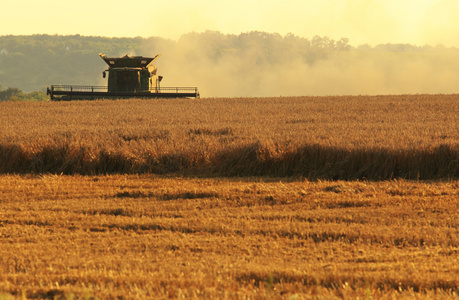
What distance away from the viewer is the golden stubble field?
4.87m

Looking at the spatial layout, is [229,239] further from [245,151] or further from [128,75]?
[128,75]

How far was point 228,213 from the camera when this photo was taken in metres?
7.78

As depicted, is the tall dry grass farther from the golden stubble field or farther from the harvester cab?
the harvester cab

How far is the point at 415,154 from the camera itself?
1060cm

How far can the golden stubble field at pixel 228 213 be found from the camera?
487 cm

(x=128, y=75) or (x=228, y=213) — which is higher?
(x=128, y=75)

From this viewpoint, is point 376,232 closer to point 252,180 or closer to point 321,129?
point 252,180

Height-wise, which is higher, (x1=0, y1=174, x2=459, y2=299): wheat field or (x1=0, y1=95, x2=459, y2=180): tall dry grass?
(x1=0, y1=95, x2=459, y2=180): tall dry grass

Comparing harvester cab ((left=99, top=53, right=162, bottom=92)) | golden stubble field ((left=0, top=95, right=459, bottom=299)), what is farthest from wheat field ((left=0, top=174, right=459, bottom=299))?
harvester cab ((left=99, top=53, right=162, bottom=92))

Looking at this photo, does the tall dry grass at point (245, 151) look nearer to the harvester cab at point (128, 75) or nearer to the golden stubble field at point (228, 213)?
the golden stubble field at point (228, 213)

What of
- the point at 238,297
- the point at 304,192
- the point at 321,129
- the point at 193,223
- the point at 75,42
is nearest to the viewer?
the point at 238,297

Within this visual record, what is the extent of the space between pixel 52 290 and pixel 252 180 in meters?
6.26

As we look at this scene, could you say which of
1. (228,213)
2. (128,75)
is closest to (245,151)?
(228,213)

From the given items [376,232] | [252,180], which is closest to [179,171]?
[252,180]
